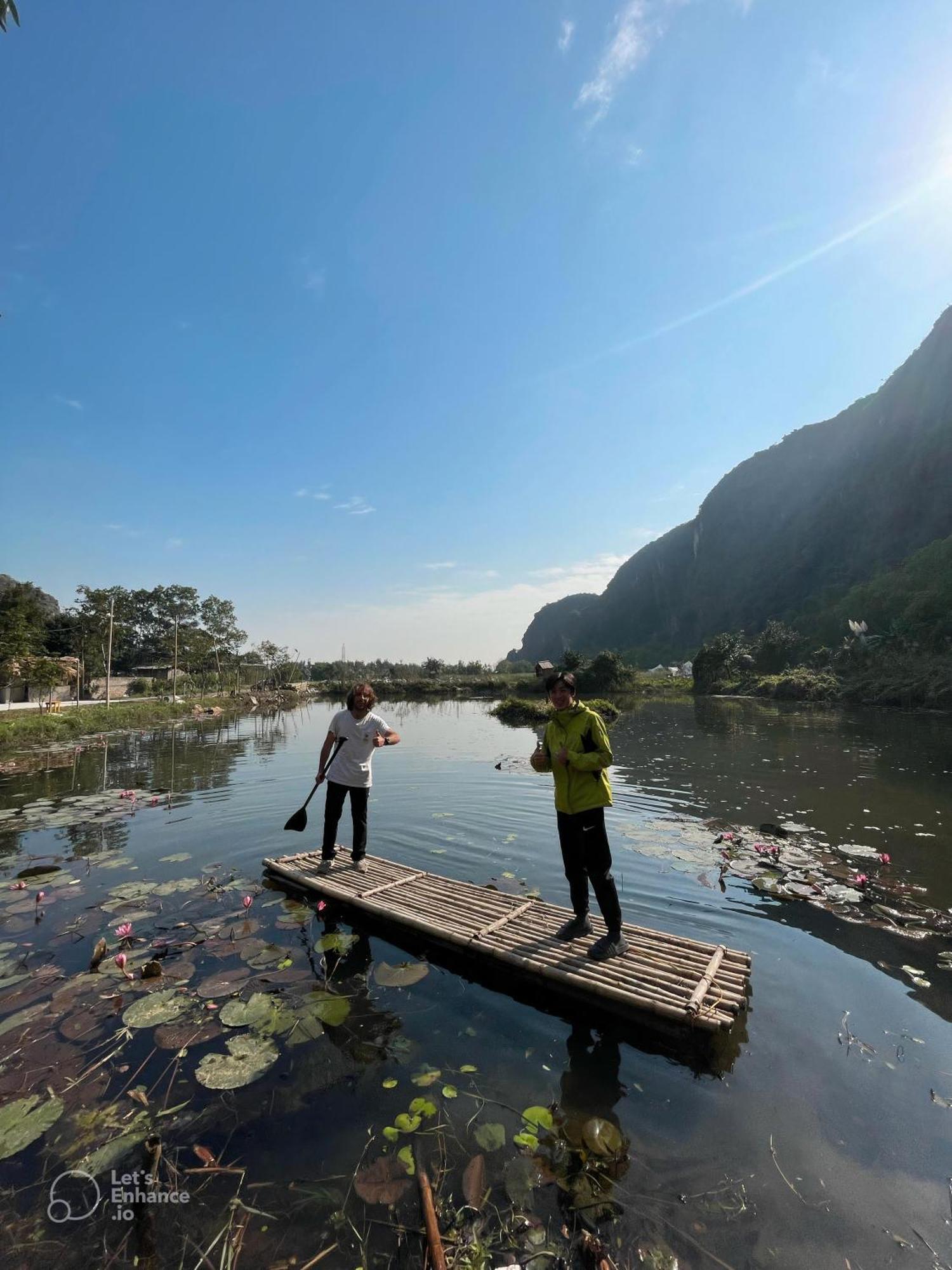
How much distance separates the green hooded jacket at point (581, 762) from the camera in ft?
15.6

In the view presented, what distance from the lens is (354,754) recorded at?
6.81m

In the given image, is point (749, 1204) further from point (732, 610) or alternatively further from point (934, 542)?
point (732, 610)

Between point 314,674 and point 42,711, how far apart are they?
64.1 metres

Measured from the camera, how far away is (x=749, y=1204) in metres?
2.75

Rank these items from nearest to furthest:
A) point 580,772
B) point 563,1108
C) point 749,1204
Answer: point 749,1204
point 563,1108
point 580,772

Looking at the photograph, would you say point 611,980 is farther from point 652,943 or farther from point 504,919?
point 504,919

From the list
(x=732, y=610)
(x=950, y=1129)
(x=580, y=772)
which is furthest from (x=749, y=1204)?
(x=732, y=610)

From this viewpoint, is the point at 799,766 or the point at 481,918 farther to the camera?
the point at 799,766

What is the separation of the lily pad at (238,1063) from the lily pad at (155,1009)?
64 centimetres

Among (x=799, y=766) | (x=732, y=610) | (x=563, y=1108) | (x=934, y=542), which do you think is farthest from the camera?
(x=732, y=610)

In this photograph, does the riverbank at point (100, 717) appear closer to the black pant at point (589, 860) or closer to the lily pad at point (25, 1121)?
the lily pad at point (25, 1121)

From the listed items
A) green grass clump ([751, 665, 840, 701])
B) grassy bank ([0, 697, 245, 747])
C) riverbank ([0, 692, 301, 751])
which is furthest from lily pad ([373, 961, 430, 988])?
green grass clump ([751, 665, 840, 701])

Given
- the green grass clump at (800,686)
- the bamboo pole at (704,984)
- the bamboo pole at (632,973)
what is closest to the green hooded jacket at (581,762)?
the bamboo pole at (632,973)

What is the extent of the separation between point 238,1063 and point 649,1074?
2764 mm
